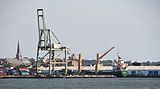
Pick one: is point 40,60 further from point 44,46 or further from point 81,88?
point 81,88

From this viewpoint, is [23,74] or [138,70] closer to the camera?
[23,74]

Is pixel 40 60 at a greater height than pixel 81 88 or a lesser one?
greater

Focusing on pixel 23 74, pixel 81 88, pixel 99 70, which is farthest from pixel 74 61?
pixel 81 88

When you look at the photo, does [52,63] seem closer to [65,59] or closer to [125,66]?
[65,59]

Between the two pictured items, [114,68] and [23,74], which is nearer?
[23,74]

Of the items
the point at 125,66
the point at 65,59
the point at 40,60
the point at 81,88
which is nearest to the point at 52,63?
the point at 65,59

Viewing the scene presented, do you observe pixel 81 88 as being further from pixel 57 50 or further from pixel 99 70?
pixel 99 70

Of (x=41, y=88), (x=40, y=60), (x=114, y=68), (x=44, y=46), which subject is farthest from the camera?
(x=114, y=68)

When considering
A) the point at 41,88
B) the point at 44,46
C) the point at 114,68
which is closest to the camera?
the point at 41,88

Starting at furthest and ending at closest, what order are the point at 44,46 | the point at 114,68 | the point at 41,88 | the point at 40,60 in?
the point at 114,68 < the point at 40,60 < the point at 44,46 < the point at 41,88

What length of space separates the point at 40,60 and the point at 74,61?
706 inches

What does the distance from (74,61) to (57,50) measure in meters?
33.0

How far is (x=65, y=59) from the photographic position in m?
170

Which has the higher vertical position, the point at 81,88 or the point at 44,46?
the point at 44,46
